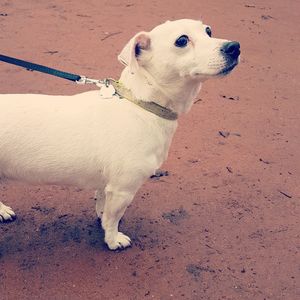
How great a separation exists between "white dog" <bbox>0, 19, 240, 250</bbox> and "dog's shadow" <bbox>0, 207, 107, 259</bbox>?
557mm

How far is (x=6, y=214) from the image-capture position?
10.4 ft

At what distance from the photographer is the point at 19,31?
627 centimetres

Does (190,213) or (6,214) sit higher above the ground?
(190,213)

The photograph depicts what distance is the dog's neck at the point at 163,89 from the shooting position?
254 cm

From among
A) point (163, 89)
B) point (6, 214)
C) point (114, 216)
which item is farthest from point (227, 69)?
point (6, 214)

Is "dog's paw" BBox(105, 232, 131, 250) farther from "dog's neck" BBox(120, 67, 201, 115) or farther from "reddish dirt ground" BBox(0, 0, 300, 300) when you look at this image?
"dog's neck" BBox(120, 67, 201, 115)

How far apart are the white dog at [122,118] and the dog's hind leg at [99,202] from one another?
36 centimetres

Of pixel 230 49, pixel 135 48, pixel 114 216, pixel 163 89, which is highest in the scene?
pixel 230 49

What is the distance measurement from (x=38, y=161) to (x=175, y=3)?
6.17m

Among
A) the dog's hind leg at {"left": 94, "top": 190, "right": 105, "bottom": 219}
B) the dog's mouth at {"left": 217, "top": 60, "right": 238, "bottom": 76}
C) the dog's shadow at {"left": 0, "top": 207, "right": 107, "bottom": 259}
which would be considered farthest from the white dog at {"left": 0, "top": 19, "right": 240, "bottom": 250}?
the dog's shadow at {"left": 0, "top": 207, "right": 107, "bottom": 259}

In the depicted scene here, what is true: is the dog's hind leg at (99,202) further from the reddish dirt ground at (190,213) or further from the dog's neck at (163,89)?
the dog's neck at (163,89)

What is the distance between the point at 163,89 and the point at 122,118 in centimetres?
30

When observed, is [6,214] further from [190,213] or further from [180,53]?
[180,53]

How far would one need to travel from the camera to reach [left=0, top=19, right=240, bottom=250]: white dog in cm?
246
